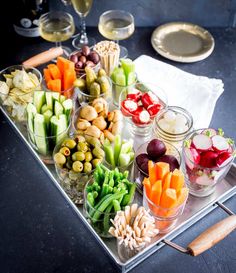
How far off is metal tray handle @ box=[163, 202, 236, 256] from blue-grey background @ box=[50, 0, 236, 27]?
0.92m

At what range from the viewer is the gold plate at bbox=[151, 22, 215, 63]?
5.05 ft

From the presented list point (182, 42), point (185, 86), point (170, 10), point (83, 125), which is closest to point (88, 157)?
point (83, 125)

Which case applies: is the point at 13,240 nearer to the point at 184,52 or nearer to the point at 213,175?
the point at 213,175

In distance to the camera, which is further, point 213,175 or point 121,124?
point 121,124

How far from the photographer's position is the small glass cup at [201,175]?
41.0 inches

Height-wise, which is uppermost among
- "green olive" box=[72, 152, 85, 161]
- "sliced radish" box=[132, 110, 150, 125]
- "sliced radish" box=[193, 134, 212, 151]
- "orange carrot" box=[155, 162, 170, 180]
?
"orange carrot" box=[155, 162, 170, 180]

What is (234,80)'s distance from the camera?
150cm

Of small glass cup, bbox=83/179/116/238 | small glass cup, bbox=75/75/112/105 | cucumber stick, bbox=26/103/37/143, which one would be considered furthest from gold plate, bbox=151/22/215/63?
small glass cup, bbox=83/179/116/238

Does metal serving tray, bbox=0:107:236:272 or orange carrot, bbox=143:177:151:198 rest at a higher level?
orange carrot, bbox=143:177:151:198

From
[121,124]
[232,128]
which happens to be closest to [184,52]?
[232,128]

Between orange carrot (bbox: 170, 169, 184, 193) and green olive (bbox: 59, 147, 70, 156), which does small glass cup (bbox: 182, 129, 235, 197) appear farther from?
green olive (bbox: 59, 147, 70, 156)

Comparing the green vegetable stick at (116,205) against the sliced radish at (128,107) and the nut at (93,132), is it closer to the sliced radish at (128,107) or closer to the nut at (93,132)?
the nut at (93,132)

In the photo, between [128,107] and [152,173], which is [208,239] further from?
[128,107]

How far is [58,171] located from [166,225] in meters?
0.29
